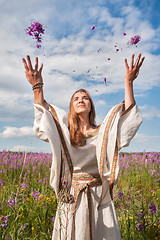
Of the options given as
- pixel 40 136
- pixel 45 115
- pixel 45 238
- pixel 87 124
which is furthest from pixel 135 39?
pixel 45 238

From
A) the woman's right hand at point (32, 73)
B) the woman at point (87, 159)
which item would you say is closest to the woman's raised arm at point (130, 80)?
the woman at point (87, 159)

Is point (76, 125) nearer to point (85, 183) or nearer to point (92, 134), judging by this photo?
point (92, 134)

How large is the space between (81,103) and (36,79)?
59 centimetres

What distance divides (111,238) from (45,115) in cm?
137

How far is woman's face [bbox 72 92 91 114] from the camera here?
267 cm

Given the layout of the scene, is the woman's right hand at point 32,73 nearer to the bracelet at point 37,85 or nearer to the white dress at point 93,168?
the bracelet at point 37,85

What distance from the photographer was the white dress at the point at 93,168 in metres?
2.19

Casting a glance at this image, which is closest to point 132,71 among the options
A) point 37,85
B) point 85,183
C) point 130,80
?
point 130,80

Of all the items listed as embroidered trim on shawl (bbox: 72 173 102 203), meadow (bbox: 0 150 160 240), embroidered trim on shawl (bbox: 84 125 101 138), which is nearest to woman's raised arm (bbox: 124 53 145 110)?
embroidered trim on shawl (bbox: 84 125 101 138)

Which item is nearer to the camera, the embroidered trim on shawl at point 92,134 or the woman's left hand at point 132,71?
the woman's left hand at point 132,71

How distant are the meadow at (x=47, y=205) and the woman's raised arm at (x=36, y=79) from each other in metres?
0.62

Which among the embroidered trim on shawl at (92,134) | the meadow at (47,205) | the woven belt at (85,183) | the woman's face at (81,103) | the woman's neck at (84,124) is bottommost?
the meadow at (47,205)

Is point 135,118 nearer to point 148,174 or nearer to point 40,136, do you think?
point 40,136

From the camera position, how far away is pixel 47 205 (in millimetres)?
4031
